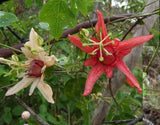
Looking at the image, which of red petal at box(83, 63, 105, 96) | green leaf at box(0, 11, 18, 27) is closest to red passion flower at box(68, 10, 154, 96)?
red petal at box(83, 63, 105, 96)

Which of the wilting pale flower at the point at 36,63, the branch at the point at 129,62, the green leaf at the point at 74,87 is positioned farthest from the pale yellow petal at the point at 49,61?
the branch at the point at 129,62

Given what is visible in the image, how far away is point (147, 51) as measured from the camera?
0.48m

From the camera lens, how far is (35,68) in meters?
0.29

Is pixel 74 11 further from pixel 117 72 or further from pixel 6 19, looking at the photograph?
pixel 117 72

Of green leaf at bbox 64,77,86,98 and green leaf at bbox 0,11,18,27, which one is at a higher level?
green leaf at bbox 0,11,18,27

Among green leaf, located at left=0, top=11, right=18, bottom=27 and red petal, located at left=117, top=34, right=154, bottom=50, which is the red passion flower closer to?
red petal, located at left=117, top=34, right=154, bottom=50

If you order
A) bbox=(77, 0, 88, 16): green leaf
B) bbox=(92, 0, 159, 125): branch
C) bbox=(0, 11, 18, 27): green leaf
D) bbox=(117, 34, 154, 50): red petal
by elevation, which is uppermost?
bbox=(77, 0, 88, 16): green leaf

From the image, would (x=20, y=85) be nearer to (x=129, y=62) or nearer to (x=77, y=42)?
(x=77, y=42)

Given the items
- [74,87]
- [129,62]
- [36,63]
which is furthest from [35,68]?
[129,62]

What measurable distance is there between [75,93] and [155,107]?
0.69 feet

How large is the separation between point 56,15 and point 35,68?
0.28 ft

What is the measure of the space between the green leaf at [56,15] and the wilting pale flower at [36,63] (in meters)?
0.03

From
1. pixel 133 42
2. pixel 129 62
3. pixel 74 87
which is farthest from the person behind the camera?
pixel 129 62

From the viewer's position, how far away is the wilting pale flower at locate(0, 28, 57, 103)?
0.91 feet
